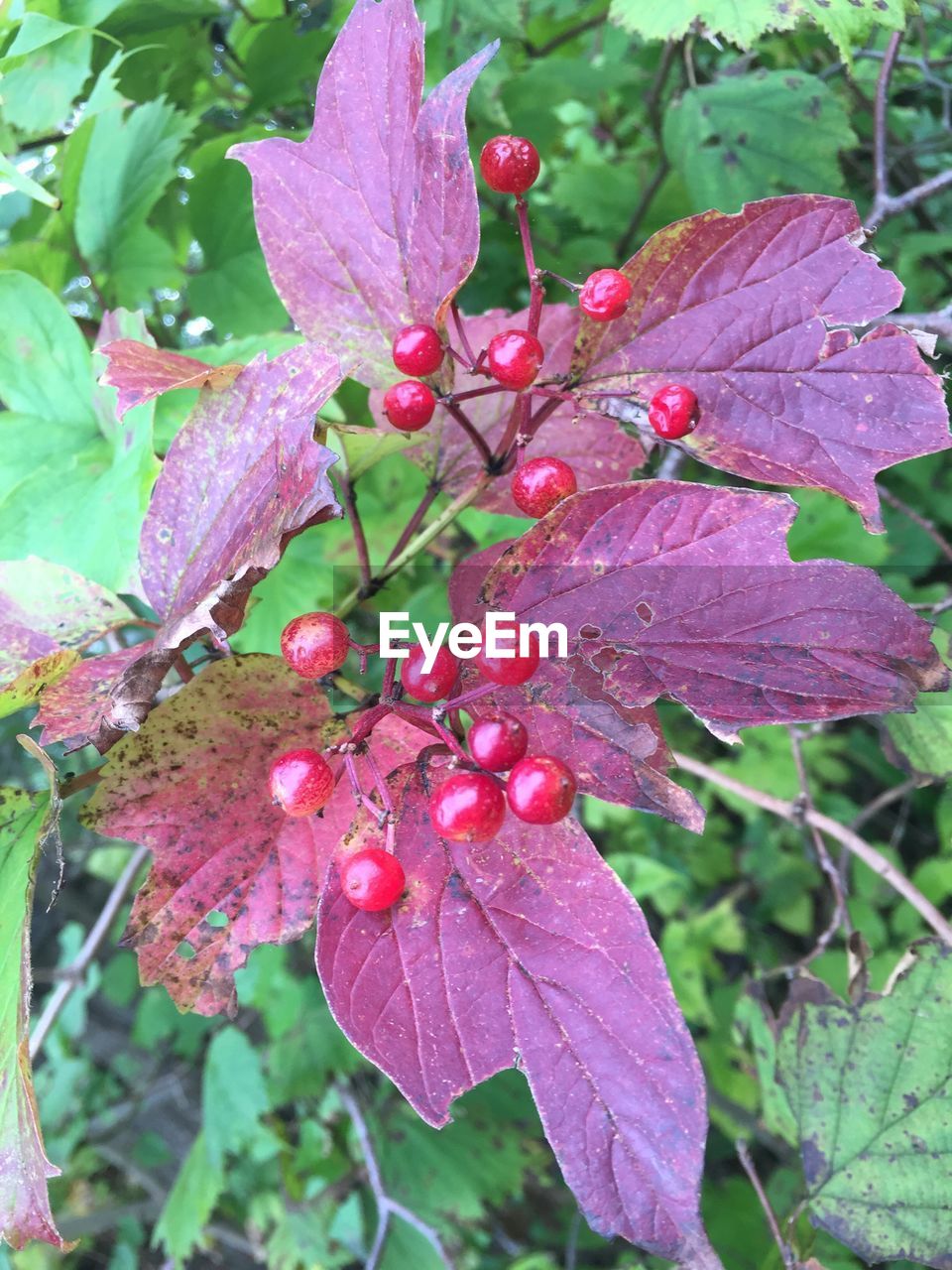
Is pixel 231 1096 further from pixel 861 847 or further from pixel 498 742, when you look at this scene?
pixel 498 742

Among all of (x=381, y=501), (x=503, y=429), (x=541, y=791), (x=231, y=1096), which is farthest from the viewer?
(x=231, y=1096)

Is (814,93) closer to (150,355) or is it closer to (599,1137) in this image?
(150,355)

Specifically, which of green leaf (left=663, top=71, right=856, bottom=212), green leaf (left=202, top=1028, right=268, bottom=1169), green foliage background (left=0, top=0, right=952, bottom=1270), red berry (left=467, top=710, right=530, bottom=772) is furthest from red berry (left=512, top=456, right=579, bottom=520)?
green leaf (left=202, top=1028, right=268, bottom=1169)

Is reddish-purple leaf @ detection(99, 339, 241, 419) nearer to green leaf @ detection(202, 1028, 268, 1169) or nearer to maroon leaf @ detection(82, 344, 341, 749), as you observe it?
maroon leaf @ detection(82, 344, 341, 749)

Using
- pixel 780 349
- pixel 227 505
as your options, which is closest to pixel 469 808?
pixel 227 505

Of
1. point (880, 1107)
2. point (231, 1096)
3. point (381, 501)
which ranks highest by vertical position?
point (381, 501)
